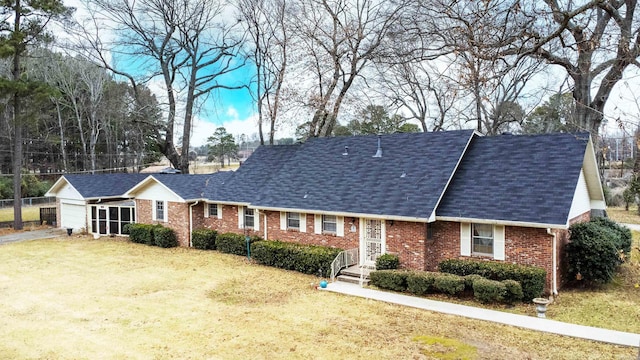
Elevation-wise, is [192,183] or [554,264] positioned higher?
[192,183]

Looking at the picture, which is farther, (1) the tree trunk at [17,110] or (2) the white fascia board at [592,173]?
(1) the tree trunk at [17,110]

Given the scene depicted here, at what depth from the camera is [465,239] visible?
14.2 metres

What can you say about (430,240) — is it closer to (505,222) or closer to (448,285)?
(448,285)

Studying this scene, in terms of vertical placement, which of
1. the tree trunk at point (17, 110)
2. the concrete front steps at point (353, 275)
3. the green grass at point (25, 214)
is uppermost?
the tree trunk at point (17, 110)

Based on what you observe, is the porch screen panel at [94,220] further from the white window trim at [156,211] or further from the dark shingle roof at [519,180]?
the dark shingle roof at [519,180]

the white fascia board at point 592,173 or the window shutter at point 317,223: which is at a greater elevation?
the white fascia board at point 592,173

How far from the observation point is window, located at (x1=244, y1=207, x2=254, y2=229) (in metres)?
20.7


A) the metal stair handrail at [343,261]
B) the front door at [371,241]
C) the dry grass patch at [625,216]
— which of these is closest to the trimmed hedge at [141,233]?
the metal stair handrail at [343,261]

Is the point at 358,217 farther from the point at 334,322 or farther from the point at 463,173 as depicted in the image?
the point at 334,322

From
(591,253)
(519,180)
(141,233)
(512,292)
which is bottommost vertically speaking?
(512,292)

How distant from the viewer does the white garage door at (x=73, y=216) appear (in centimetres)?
2695

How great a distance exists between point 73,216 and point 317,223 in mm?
19003

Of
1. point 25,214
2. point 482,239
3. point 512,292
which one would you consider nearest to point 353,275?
point 482,239

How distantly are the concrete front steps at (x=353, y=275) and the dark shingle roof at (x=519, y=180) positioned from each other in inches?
134
